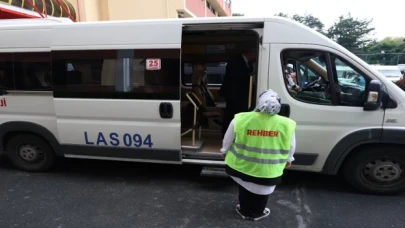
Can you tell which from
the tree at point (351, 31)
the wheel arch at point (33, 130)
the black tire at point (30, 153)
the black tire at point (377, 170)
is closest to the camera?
the black tire at point (377, 170)

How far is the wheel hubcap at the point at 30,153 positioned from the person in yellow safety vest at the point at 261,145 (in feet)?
10.2

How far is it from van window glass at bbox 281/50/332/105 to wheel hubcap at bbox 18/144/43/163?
3.75m

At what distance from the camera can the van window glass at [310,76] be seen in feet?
12.0

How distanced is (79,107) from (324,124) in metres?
3.17

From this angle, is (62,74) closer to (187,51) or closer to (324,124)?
(187,51)

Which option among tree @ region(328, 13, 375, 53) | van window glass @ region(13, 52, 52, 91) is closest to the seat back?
van window glass @ region(13, 52, 52, 91)

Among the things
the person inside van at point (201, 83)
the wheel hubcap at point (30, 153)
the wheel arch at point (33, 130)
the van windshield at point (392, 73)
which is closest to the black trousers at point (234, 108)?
the person inside van at point (201, 83)

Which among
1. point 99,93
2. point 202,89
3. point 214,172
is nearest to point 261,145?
point 214,172

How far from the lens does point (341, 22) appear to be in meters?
34.4

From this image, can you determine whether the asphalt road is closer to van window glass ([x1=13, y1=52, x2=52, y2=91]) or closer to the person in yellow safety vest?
the person in yellow safety vest

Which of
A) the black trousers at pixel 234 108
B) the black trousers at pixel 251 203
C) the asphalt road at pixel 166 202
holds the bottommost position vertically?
the asphalt road at pixel 166 202

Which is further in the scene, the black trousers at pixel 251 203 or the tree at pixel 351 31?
the tree at pixel 351 31

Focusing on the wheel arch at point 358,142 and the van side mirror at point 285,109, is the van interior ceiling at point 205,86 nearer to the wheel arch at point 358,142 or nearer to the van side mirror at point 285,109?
the van side mirror at point 285,109

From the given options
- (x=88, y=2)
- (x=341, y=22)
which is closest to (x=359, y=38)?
(x=341, y=22)
